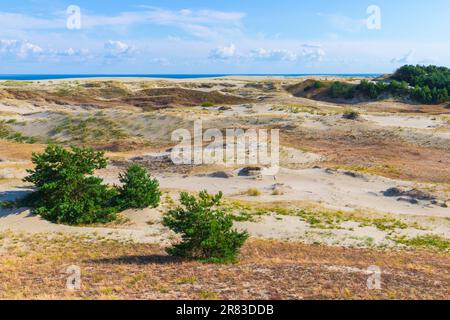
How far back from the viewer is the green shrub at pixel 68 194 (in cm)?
2286

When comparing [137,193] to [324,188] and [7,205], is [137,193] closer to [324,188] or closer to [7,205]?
[7,205]

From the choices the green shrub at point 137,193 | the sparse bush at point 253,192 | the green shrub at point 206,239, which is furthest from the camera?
the sparse bush at point 253,192

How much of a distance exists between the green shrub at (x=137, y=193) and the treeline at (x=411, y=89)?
75307 millimetres

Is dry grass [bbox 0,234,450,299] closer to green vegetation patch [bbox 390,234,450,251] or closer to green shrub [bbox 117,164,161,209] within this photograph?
green vegetation patch [bbox 390,234,450,251]

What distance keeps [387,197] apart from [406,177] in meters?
6.75

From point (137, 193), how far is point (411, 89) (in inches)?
3204

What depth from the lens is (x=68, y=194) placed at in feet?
76.9

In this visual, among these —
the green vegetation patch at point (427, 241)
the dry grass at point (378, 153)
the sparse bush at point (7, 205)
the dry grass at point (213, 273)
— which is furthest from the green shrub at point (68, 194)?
the dry grass at point (378, 153)

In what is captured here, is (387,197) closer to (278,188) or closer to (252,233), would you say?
(278,188)

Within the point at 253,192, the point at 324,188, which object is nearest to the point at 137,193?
the point at 253,192

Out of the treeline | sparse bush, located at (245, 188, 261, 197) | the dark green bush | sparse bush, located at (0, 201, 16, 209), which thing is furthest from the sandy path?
the dark green bush

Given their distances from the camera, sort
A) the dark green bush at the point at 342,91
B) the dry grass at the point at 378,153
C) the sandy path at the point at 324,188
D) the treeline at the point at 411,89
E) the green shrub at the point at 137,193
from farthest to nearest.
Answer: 1. the dark green bush at the point at 342,91
2. the treeline at the point at 411,89
3. the dry grass at the point at 378,153
4. the sandy path at the point at 324,188
5. the green shrub at the point at 137,193

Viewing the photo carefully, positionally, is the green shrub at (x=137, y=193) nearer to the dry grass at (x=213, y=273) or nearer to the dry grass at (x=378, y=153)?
the dry grass at (x=213, y=273)

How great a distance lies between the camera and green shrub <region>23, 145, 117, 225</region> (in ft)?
75.0
